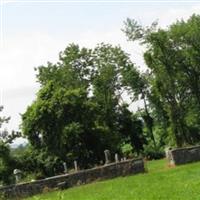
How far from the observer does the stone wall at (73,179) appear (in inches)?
1321

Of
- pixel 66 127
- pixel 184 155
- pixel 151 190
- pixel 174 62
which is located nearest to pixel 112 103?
pixel 174 62

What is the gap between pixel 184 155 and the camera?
39062 millimetres

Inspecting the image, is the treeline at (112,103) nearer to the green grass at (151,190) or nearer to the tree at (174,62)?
the tree at (174,62)

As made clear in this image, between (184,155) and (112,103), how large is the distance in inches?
1720

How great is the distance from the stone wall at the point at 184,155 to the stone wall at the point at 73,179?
322 centimetres

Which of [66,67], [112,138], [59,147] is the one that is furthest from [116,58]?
[59,147]

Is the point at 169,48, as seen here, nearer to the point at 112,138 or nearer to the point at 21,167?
the point at 112,138

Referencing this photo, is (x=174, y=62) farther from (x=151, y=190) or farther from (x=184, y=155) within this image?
(x=151, y=190)

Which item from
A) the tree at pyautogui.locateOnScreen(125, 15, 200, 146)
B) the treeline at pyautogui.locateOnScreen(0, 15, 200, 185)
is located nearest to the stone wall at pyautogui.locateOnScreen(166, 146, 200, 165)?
the treeline at pyautogui.locateOnScreen(0, 15, 200, 185)

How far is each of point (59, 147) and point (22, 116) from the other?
5163 mm

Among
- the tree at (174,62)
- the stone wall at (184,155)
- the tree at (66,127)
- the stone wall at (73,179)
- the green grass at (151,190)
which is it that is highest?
the tree at (174,62)

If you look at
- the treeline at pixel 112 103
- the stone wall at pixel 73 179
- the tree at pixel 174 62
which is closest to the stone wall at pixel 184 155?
the stone wall at pixel 73 179

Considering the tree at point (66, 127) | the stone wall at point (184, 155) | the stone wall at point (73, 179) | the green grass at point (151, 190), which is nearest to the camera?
the green grass at point (151, 190)

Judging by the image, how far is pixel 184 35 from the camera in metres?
75.9
